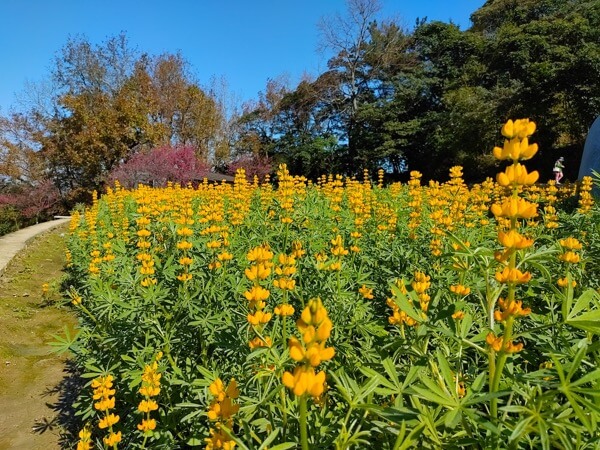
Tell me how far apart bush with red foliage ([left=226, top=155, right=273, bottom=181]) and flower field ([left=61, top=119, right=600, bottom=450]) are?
22810mm

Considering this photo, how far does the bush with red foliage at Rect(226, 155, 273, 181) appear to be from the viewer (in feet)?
89.6

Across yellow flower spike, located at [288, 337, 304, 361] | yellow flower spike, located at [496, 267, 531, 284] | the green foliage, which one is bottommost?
the green foliage

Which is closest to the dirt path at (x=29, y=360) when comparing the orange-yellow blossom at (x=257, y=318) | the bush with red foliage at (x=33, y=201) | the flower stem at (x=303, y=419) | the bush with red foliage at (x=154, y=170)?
the orange-yellow blossom at (x=257, y=318)

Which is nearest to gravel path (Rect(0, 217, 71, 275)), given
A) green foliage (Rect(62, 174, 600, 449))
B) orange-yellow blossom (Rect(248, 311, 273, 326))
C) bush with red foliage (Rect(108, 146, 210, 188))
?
green foliage (Rect(62, 174, 600, 449))

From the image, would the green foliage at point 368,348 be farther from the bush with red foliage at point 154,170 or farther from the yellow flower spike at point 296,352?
the bush with red foliage at point 154,170

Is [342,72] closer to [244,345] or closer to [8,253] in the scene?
[8,253]

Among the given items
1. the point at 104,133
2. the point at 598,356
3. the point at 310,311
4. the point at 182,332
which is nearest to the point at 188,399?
the point at 182,332

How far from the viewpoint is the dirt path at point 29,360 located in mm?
2885

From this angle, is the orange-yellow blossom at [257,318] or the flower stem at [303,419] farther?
the orange-yellow blossom at [257,318]

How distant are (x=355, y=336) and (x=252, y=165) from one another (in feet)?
86.9

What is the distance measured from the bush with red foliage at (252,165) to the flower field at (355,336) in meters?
22.8

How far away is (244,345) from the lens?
1702 millimetres

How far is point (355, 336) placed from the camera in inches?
86.4

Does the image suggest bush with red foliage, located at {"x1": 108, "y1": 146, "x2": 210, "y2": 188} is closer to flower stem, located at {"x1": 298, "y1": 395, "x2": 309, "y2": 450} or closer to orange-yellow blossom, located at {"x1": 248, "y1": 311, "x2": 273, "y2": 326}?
orange-yellow blossom, located at {"x1": 248, "y1": 311, "x2": 273, "y2": 326}
